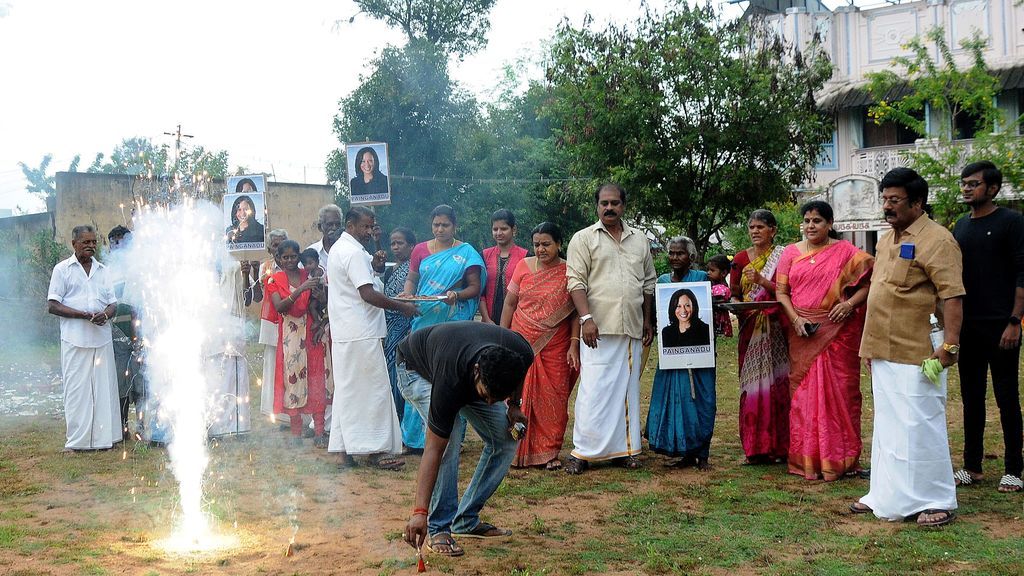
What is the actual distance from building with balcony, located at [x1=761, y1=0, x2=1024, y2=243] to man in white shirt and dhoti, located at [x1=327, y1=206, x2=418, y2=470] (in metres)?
18.4

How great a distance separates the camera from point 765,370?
7012 millimetres

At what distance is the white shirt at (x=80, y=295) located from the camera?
331 inches

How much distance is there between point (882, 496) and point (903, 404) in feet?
1.84

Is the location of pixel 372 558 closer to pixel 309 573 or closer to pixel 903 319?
pixel 309 573

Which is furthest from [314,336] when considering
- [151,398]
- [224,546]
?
[224,546]

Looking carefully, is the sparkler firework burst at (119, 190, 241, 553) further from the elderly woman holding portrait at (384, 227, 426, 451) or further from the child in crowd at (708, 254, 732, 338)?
the child in crowd at (708, 254, 732, 338)

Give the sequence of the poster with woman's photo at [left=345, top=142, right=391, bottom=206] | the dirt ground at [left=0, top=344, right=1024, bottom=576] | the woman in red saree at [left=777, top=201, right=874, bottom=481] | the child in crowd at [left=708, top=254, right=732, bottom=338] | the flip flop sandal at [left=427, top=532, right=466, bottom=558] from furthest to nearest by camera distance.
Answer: the poster with woman's photo at [left=345, top=142, right=391, bottom=206] → the child in crowd at [left=708, top=254, right=732, bottom=338] → the woman in red saree at [left=777, top=201, right=874, bottom=481] → the flip flop sandal at [left=427, top=532, right=466, bottom=558] → the dirt ground at [left=0, top=344, right=1024, bottom=576]

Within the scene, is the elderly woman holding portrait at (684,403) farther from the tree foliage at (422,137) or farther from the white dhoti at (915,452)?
the tree foliage at (422,137)

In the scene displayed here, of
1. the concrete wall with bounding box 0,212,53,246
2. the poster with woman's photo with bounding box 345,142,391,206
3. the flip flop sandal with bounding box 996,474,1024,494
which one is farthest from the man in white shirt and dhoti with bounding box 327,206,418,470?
the concrete wall with bounding box 0,212,53,246

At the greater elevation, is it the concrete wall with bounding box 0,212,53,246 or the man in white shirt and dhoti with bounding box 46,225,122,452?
the concrete wall with bounding box 0,212,53,246

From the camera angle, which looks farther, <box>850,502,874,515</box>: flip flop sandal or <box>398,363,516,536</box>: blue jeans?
<box>850,502,874,515</box>: flip flop sandal

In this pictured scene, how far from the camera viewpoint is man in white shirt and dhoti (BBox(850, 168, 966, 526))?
17.3 ft

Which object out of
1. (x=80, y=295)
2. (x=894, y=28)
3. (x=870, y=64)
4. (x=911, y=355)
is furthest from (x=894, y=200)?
(x=894, y=28)

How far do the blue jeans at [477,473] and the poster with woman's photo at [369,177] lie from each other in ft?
23.2
